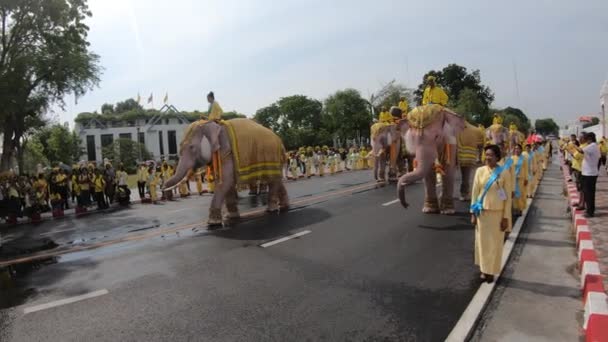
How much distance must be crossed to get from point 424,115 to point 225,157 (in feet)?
14.1

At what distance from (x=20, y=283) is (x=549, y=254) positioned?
24.3 feet

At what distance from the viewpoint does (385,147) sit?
1716cm

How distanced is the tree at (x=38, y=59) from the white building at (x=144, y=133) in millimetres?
54578

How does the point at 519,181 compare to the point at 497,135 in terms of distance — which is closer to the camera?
the point at 519,181

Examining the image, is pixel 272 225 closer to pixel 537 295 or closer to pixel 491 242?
pixel 491 242

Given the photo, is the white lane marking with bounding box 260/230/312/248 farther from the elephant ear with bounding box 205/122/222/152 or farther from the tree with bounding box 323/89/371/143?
the tree with bounding box 323/89/371/143

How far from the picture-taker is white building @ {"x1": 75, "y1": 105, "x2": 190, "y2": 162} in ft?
253

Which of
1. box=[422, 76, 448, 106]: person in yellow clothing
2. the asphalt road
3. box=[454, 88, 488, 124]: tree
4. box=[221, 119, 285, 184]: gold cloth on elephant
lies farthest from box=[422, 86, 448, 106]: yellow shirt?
box=[454, 88, 488, 124]: tree

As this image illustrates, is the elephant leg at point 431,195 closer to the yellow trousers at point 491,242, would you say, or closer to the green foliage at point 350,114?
the yellow trousers at point 491,242

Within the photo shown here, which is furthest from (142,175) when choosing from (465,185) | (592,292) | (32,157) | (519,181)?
(32,157)

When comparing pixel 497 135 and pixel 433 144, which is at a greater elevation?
pixel 497 135

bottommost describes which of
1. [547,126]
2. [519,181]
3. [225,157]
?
[519,181]

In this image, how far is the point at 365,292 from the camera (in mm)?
5301

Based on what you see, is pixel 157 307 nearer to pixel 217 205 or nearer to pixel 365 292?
pixel 365 292
